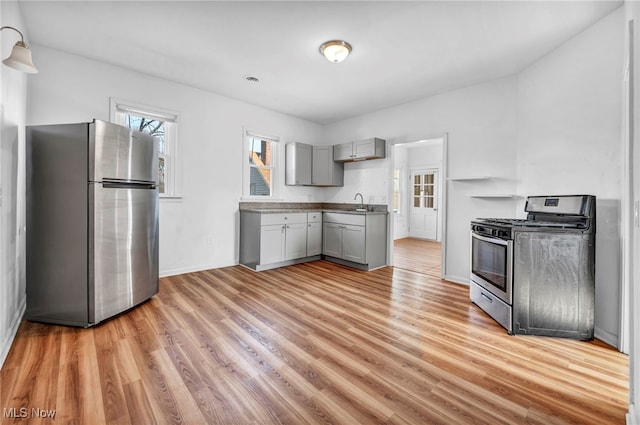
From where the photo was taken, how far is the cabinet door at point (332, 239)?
5.05 metres

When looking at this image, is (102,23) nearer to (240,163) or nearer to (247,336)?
(240,163)

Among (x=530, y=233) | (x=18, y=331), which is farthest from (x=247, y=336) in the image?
(x=530, y=233)

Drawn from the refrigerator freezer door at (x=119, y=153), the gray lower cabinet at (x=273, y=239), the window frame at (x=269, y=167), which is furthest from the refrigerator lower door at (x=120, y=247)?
the window frame at (x=269, y=167)

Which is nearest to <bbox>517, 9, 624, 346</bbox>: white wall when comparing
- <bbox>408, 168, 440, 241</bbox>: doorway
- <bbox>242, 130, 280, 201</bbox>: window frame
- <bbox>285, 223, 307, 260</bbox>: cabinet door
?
<bbox>285, 223, 307, 260</bbox>: cabinet door

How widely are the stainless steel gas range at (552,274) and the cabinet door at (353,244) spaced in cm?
222

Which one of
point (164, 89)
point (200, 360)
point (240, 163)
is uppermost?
point (164, 89)

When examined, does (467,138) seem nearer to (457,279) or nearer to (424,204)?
(457,279)

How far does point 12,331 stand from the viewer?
7.53ft

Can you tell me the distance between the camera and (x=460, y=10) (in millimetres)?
2441

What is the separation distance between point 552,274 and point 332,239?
3257 mm

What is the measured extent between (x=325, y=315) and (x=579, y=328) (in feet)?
6.99

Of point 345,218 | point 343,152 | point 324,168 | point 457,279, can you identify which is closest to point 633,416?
point 457,279

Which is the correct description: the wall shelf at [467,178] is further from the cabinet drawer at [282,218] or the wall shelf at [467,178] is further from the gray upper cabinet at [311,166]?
the cabinet drawer at [282,218]

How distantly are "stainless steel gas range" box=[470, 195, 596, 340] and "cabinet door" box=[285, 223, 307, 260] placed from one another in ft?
10.0
